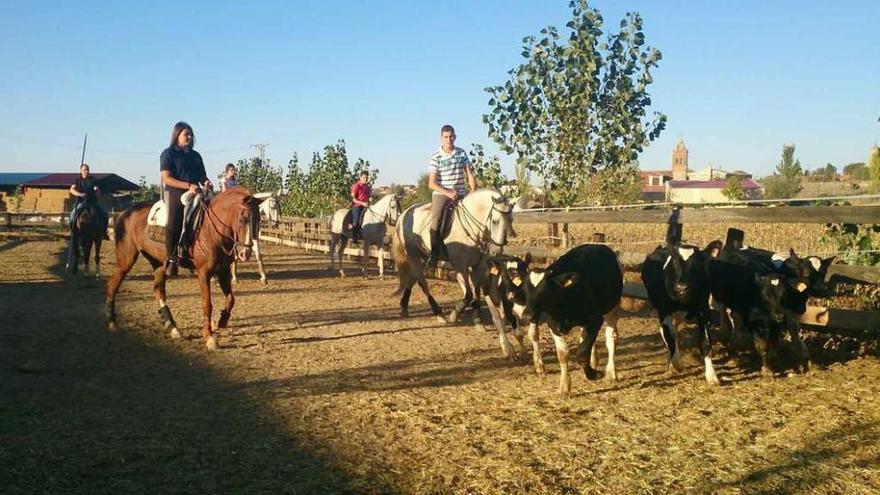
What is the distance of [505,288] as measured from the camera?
8453 mm

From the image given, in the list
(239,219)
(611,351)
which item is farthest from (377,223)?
(611,351)

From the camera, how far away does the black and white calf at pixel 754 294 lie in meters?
7.81

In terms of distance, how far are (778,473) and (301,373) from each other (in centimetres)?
510

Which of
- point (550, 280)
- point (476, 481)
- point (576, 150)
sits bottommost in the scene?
point (476, 481)

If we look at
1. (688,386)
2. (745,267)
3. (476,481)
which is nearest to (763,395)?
(688,386)

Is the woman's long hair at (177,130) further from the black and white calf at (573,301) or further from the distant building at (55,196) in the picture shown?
the distant building at (55,196)

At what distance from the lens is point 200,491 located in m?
4.83

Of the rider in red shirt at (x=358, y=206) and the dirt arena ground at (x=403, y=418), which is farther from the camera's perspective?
the rider in red shirt at (x=358, y=206)

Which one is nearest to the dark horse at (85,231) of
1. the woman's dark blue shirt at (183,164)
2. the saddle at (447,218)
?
the woman's dark blue shirt at (183,164)

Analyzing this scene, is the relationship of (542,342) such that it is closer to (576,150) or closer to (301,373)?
(301,373)

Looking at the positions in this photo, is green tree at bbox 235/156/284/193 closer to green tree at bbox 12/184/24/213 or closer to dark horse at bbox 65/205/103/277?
green tree at bbox 12/184/24/213

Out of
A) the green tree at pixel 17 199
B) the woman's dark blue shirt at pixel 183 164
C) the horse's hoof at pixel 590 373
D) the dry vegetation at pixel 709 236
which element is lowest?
the horse's hoof at pixel 590 373

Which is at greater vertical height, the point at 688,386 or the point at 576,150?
the point at 576,150

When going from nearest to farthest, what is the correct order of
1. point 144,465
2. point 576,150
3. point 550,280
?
1. point 144,465
2. point 550,280
3. point 576,150
